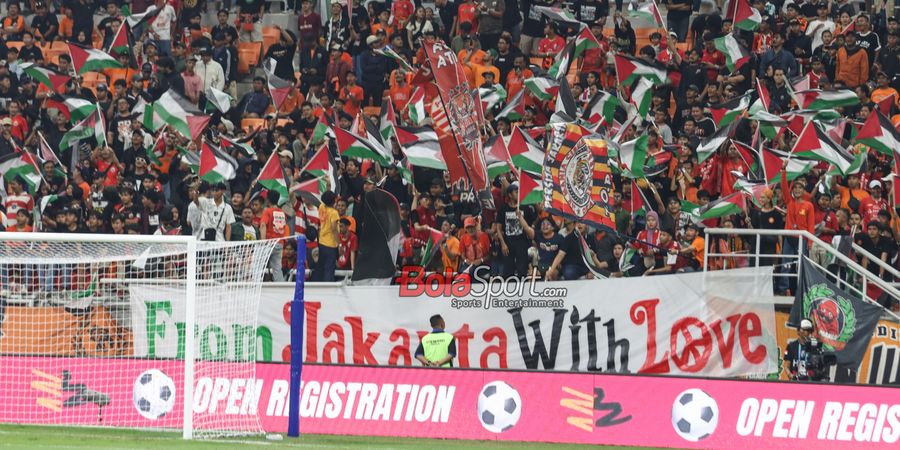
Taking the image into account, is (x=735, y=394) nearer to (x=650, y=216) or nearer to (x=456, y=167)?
(x=650, y=216)

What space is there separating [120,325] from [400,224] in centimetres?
467

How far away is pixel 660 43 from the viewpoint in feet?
83.0

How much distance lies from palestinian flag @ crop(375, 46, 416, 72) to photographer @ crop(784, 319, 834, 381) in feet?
32.0

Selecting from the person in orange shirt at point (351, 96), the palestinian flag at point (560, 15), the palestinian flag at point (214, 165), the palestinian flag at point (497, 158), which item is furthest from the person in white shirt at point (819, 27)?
the palestinian flag at point (214, 165)

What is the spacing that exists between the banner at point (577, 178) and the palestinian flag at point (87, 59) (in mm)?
11203

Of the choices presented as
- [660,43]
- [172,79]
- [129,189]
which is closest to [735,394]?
[660,43]

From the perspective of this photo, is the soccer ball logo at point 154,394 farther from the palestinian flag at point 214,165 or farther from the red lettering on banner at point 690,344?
the red lettering on banner at point 690,344

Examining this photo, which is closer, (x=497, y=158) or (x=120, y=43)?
(x=497, y=158)

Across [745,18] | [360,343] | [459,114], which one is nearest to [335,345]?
[360,343]

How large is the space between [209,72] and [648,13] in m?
8.53

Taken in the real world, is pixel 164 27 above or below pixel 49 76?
above

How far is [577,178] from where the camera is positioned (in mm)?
19906

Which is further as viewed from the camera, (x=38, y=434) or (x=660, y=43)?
(x=660, y=43)

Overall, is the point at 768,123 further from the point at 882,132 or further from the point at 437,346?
the point at 437,346
